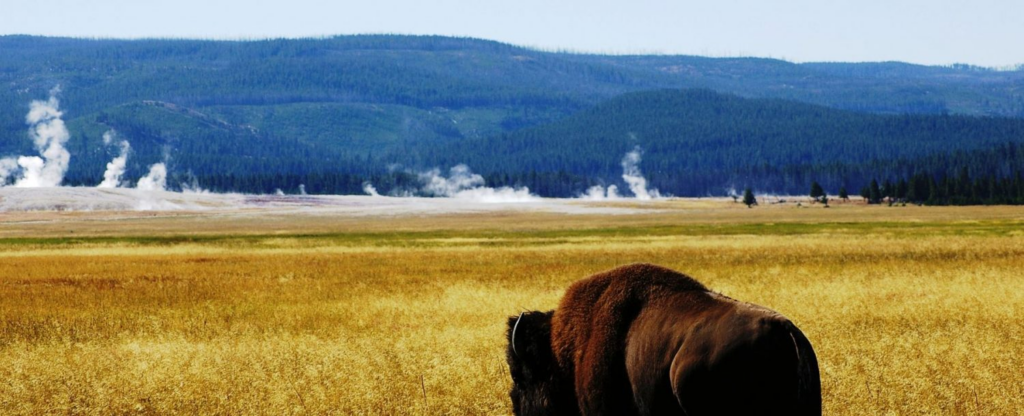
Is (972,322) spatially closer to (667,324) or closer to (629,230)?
(667,324)

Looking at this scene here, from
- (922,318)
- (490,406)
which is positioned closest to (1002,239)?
(922,318)

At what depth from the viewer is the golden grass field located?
12242 mm

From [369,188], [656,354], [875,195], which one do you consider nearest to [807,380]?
[656,354]

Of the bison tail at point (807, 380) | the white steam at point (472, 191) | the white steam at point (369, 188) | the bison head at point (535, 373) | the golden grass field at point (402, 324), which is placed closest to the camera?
the bison tail at point (807, 380)

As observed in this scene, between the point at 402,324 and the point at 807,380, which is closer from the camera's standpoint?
the point at 807,380

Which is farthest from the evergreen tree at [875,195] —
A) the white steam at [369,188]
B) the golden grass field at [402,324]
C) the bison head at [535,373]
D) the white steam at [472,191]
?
the bison head at [535,373]

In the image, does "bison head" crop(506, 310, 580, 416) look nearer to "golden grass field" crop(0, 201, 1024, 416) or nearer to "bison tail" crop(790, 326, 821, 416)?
"bison tail" crop(790, 326, 821, 416)

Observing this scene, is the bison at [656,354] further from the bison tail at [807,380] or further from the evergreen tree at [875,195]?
the evergreen tree at [875,195]

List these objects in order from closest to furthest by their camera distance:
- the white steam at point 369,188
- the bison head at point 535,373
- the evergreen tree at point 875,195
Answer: the bison head at point 535,373 < the evergreen tree at point 875,195 < the white steam at point 369,188

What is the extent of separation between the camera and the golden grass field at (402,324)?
12242 millimetres

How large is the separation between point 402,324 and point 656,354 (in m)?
11.3

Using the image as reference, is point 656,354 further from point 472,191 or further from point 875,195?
point 472,191

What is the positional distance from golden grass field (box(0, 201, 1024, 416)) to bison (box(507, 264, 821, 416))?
3919mm

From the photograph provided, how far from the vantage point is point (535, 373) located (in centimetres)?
797
